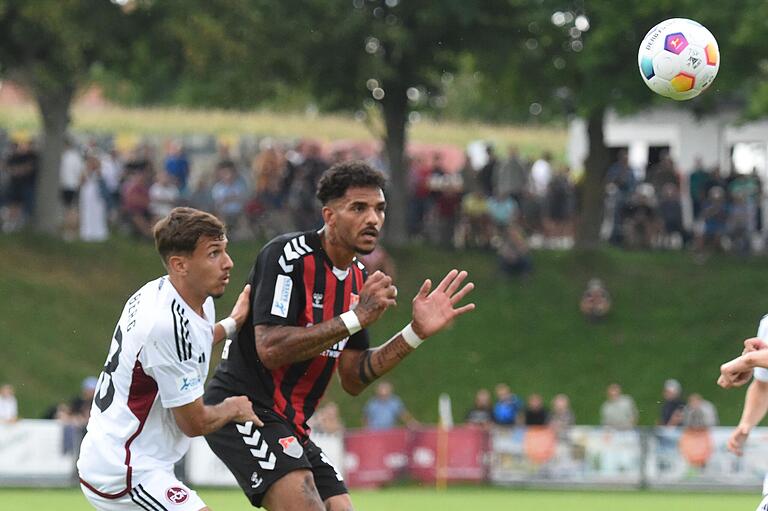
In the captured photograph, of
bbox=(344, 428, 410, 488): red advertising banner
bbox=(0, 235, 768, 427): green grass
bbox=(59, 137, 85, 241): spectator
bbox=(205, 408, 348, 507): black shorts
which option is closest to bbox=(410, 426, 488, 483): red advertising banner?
bbox=(344, 428, 410, 488): red advertising banner

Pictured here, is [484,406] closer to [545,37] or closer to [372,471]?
[372,471]

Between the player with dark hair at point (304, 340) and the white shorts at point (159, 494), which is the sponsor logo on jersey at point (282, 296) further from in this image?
the white shorts at point (159, 494)

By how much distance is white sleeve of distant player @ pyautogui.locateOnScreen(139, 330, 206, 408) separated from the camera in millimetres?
7000

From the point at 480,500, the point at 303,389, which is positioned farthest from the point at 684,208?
the point at 303,389

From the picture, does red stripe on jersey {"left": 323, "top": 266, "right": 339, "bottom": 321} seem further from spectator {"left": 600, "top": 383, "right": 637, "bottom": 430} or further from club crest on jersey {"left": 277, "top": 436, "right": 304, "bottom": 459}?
spectator {"left": 600, "top": 383, "right": 637, "bottom": 430}

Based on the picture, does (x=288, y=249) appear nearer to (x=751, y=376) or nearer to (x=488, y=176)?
(x=751, y=376)

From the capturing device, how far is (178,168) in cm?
2856

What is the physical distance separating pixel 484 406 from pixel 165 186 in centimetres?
810

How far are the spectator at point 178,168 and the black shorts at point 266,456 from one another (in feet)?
66.2

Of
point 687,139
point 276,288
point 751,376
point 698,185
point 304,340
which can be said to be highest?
point 687,139

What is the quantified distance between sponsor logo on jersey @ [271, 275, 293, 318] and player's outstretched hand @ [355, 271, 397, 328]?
45 centimetres

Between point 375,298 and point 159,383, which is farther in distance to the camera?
point 375,298

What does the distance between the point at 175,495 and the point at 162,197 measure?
67.4 ft

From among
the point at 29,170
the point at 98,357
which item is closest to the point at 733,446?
the point at 98,357
